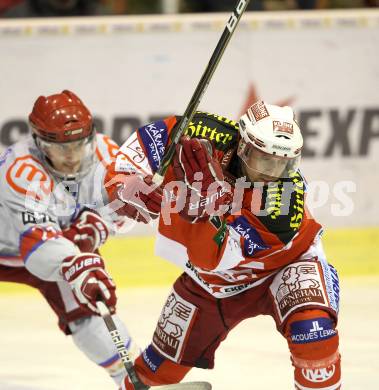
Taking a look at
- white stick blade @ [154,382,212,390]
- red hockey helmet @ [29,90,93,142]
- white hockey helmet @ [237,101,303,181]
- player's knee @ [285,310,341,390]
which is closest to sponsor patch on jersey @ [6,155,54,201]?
red hockey helmet @ [29,90,93,142]

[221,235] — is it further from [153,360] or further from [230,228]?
[153,360]

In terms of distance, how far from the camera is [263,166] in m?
3.99

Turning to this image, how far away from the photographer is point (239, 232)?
156 inches

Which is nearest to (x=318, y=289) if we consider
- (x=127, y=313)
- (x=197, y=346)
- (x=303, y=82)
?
(x=197, y=346)

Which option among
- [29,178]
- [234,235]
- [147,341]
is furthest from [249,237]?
[147,341]

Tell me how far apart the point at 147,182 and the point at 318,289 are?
27.4 inches

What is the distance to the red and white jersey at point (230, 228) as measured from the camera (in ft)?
13.0

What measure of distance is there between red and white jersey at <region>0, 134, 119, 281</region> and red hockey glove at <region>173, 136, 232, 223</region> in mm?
886

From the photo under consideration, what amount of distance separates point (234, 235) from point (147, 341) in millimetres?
1836

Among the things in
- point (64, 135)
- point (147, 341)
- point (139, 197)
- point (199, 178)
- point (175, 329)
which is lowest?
point (147, 341)

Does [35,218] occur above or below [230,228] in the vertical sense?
below

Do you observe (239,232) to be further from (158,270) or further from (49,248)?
(158,270)

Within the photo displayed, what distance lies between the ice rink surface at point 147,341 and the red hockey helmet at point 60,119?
1100mm

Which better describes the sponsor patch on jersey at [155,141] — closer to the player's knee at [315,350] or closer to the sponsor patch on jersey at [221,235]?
the sponsor patch on jersey at [221,235]
